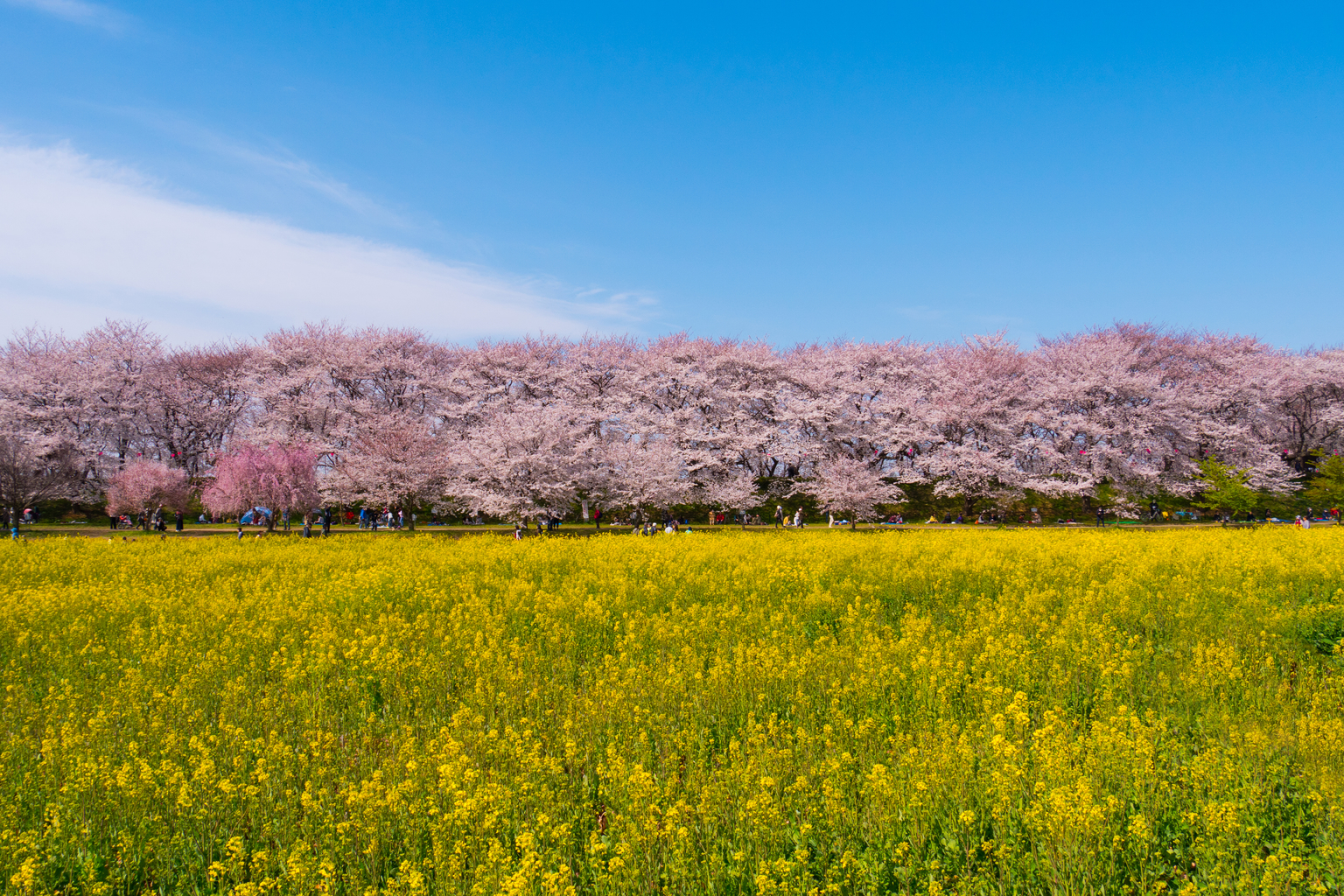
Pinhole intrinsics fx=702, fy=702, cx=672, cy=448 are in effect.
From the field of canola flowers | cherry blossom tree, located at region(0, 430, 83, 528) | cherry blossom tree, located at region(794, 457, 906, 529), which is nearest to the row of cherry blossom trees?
cherry blossom tree, located at region(0, 430, 83, 528)

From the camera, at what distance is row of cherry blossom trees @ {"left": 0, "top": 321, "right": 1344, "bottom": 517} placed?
52.0 meters

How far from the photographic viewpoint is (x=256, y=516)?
48.5 meters

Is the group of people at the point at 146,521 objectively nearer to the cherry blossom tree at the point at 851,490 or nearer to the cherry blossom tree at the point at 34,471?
the cherry blossom tree at the point at 34,471

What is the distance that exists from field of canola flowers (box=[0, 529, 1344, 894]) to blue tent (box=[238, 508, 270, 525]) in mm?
32669

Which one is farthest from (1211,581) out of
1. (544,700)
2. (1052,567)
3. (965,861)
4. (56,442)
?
(56,442)

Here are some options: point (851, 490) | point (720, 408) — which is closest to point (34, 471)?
point (720, 408)

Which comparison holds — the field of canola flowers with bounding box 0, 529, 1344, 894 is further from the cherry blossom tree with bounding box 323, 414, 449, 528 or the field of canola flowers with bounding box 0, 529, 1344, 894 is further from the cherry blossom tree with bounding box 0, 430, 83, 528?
the cherry blossom tree with bounding box 0, 430, 83, 528

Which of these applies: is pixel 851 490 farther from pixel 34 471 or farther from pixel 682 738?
pixel 34 471

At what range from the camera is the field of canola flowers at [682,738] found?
452 cm

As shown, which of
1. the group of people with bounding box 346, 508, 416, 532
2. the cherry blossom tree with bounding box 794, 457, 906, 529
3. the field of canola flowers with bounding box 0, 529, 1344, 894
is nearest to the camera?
the field of canola flowers with bounding box 0, 529, 1344, 894

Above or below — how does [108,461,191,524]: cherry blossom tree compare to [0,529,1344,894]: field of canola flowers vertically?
above

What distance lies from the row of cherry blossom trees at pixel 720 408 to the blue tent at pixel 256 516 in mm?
4256

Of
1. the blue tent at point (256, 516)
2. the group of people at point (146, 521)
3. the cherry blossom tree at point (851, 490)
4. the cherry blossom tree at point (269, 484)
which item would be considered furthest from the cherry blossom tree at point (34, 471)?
the cherry blossom tree at point (851, 490)

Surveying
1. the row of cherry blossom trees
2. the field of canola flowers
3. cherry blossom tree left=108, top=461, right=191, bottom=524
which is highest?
the row of cherry blossom trees
